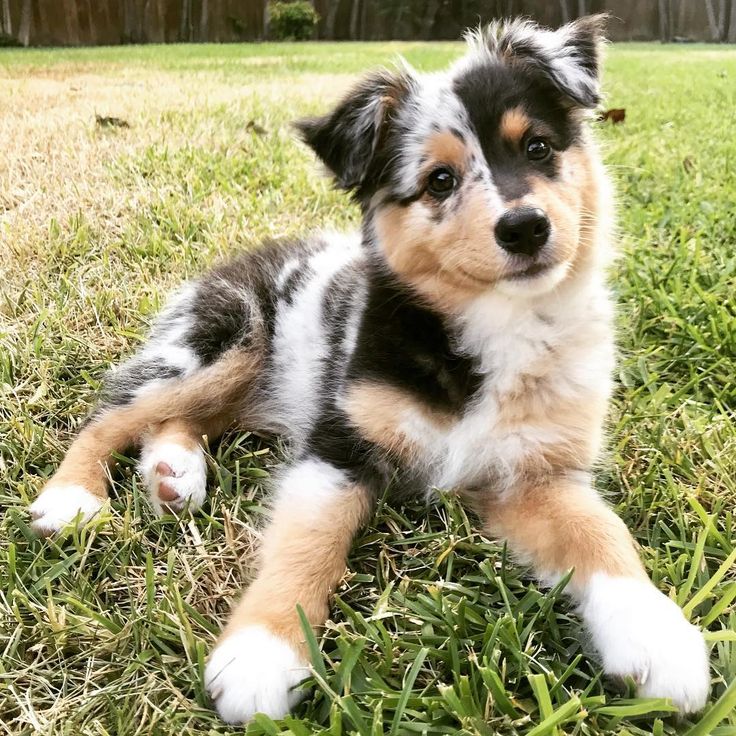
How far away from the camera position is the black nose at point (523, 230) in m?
2.04

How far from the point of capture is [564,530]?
1.98m

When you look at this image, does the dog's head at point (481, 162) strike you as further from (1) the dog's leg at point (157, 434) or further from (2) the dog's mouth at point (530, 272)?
(1) the dog's leg at point (157, 434)

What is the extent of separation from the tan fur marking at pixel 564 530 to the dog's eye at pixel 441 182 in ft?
3.13

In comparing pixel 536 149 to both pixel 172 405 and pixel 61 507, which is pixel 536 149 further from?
pixel 61 507

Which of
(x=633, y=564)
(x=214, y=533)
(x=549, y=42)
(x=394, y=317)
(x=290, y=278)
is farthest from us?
(x=290, y=278)

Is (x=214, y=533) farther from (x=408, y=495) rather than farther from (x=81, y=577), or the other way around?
(x=408, y=495)

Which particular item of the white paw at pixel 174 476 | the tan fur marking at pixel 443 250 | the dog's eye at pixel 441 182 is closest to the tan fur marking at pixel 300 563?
the white paw at pixel 174 476

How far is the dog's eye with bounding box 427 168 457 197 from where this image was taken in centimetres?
228

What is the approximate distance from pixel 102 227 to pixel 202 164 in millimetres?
1235

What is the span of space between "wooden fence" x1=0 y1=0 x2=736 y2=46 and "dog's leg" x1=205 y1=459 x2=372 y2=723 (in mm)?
4140

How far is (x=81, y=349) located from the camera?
10.1 ft

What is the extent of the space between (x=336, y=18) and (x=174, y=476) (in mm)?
6390

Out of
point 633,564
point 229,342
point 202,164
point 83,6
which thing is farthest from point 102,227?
point 633,564

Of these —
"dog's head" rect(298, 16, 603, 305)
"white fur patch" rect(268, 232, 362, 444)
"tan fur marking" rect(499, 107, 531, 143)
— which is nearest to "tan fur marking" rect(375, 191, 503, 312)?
"dog's head" rect(298, 16, 603, 305)
